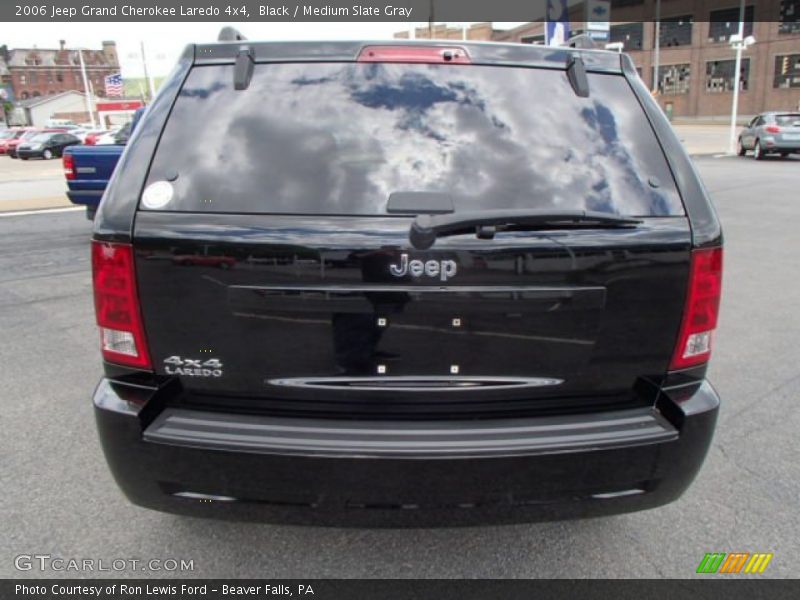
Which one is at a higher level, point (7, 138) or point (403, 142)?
point (403, 142)

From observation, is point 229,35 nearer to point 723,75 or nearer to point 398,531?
point 398,531

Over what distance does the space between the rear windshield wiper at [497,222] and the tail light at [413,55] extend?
0.70 meters

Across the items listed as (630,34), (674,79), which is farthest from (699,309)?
(630,34)

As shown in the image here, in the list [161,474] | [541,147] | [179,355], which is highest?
[541,147]

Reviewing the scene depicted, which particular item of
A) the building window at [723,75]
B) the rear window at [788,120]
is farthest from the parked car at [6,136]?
the building window at [723,75]

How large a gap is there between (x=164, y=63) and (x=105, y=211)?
43666 millimetres

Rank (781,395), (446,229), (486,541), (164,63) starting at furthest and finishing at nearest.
→ (164,63), (781,395), (486,541), (446,229)

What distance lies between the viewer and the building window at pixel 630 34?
230 ft

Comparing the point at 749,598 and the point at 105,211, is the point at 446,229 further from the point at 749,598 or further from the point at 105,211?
the point at 749,598

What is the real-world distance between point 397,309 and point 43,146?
42640 millimetres

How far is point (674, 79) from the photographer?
69.2 m

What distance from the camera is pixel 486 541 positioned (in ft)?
8.38

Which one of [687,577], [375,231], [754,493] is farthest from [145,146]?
[754,493]

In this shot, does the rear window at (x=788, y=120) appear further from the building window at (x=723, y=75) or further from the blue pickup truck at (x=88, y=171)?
the building window at (x=723, y=75)
